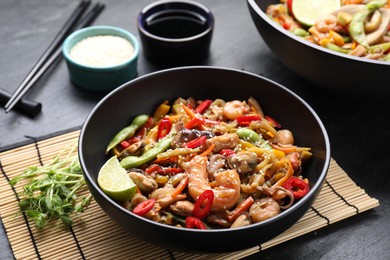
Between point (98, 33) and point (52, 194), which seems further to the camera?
point (98, 33)

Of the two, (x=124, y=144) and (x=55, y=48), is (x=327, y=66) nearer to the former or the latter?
(x=124, y=144)

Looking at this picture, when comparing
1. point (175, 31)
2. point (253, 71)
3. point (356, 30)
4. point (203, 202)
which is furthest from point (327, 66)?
point (175, 31)

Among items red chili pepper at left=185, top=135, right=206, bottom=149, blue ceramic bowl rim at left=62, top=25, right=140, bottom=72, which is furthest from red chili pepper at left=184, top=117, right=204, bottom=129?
blue ceramic bowl rim at left=62, top=25, right=140, bottom=72

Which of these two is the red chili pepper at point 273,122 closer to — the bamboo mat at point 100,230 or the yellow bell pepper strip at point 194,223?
the bamboo mat at point 100,230

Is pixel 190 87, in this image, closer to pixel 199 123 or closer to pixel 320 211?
pixel 199 123

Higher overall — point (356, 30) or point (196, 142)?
point (356, 30)
